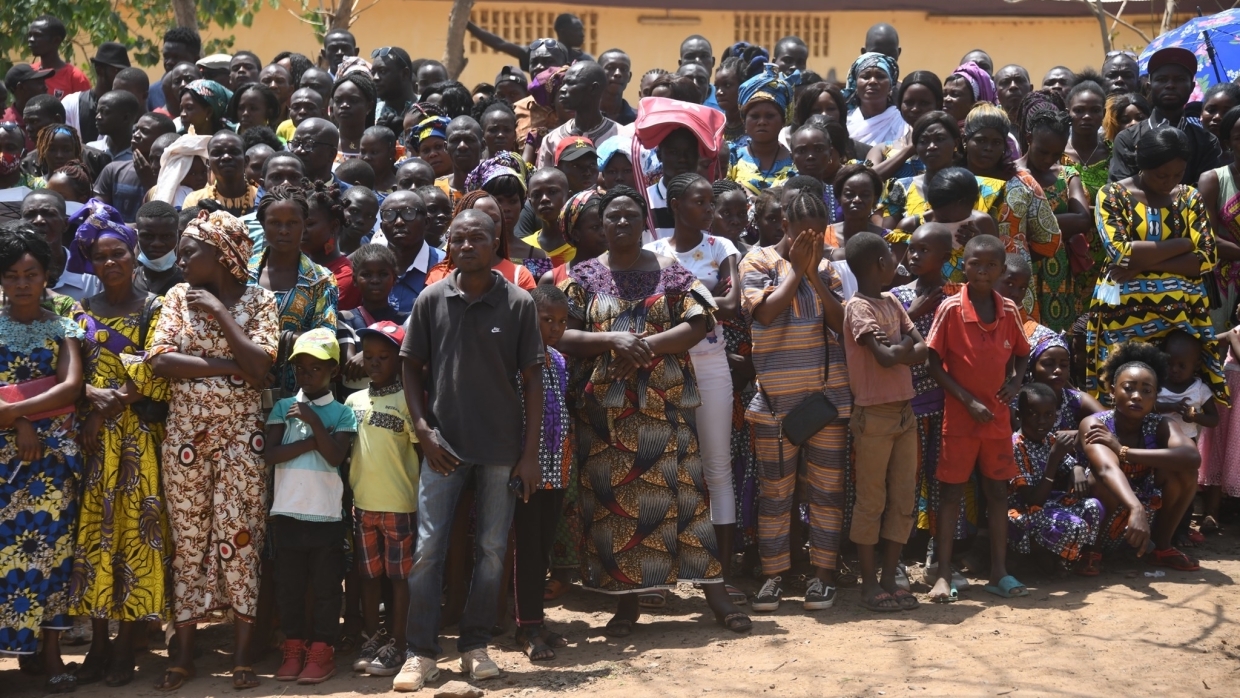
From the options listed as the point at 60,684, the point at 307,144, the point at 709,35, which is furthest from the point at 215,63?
the point at 709,35

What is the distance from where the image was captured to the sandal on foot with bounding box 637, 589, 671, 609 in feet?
20.3

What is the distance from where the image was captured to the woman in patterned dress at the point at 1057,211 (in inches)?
292

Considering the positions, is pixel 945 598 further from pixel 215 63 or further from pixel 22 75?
pixel 22 75

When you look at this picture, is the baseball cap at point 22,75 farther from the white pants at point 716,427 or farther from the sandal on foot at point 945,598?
the sandal on foot at point 945,598

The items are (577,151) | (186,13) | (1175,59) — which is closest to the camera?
(577,151)

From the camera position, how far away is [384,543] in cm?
562

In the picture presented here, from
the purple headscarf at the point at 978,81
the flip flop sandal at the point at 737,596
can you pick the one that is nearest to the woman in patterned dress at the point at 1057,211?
the purple headscarf at the point at 978,81

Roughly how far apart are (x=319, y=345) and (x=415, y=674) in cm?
136

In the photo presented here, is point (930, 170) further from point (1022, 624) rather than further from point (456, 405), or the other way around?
point (456, 405)

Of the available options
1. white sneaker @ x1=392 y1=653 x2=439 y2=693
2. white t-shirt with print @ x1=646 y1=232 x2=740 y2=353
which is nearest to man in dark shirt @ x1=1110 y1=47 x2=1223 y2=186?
white t-shirt with print @ x1=646 y1=232 x2=740 y2=353

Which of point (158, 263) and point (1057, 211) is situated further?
point (1057, 211)

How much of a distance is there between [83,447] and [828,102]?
15.7 ft

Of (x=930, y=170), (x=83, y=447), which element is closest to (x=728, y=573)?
(x=930, y=170)

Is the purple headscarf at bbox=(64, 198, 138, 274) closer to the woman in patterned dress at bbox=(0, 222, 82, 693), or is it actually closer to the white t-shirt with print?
the woman in patterned dress at bbox=(0, 222, 82, 693)
